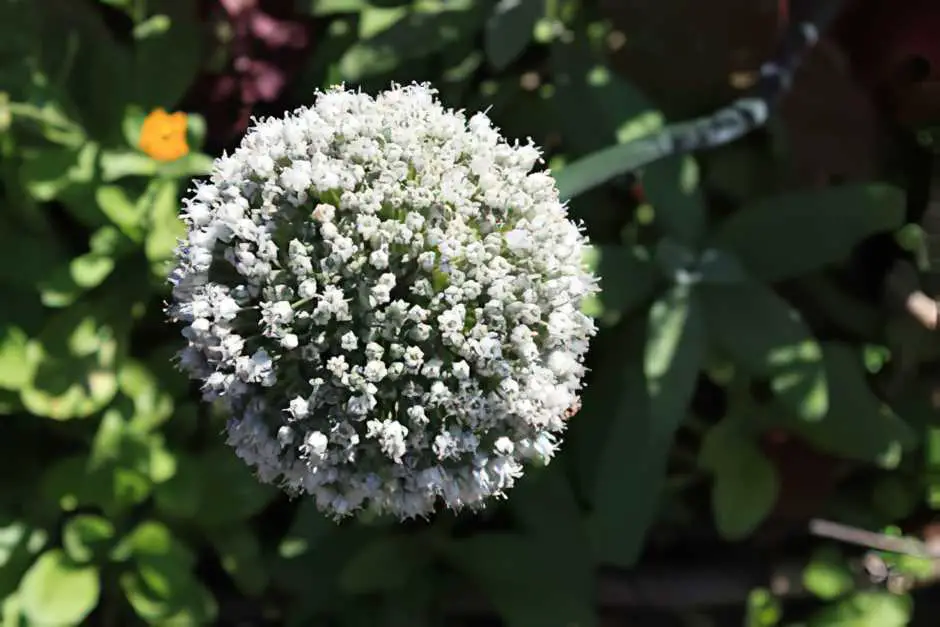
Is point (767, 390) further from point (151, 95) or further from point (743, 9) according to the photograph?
point (151, 95)

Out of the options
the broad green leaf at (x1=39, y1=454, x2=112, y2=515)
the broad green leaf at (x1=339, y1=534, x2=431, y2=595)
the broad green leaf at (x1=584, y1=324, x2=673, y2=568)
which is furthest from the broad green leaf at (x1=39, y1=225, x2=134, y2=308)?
the broad green leaf at (x1=584, y1=324, x2=673, y2=568)

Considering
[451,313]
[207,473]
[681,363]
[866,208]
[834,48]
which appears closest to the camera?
[451,313]

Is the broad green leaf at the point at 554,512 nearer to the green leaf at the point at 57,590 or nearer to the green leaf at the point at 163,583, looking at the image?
the green leaf at the point at 163,583

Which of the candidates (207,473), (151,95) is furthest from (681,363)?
(151,95)

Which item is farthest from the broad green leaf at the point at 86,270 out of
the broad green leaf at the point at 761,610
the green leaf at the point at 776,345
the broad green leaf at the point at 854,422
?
the broad green leaf at the point at 761,610

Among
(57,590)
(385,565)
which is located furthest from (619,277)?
(57,590)

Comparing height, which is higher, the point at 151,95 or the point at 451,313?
the point at 451,313
